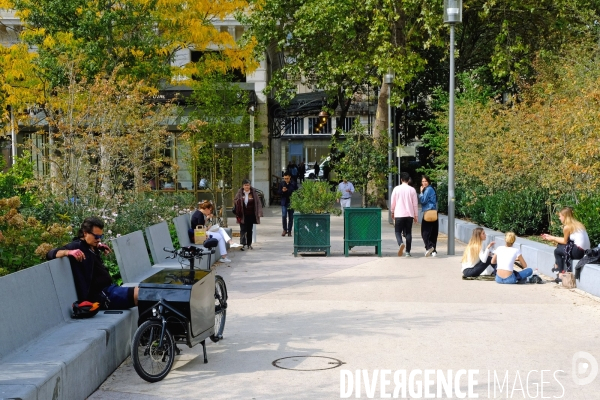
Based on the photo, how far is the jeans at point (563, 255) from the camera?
13.6 m

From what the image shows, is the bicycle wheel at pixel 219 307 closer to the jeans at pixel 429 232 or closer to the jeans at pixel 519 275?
the jeans at pixel 519 275

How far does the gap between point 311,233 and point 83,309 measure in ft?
34.3

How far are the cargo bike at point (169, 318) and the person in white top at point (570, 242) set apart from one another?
23.0 ft

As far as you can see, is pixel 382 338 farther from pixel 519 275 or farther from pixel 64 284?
pixel 519 275

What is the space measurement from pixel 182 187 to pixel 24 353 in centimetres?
2992

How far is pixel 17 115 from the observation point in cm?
3073

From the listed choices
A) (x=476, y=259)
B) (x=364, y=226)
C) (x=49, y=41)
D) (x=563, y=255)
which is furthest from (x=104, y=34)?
(x=563, y=255)

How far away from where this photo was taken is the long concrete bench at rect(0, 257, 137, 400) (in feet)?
20.2

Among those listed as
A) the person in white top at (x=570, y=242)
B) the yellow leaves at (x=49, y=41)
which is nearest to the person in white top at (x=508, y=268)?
the person in white top at (x=570, y=242)

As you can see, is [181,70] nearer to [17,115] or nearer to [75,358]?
[17,115]

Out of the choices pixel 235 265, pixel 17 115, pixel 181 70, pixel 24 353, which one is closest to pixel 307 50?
pixel 181 70

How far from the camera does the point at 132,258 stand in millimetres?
11180

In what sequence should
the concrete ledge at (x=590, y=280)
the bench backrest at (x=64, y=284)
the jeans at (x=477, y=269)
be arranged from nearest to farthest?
the bench backrest at (x=64, y=284) → the concrete ledge at (x=590, y=280) → the jeans at (x=477, y=269)

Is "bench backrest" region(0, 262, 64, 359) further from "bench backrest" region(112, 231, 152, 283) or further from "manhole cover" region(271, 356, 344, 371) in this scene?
"bench backrest" region(112, 231, 152, 283)
